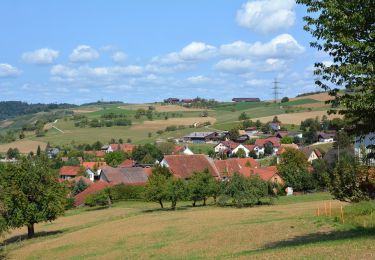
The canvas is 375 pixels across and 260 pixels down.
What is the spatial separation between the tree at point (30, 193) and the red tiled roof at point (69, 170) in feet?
242

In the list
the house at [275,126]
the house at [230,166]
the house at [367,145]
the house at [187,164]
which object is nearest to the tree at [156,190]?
the house at [187,164]

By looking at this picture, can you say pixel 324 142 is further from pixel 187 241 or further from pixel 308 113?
pixel 187 241

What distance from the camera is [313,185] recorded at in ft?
289

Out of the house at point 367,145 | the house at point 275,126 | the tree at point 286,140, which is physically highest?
the house at point 367,145

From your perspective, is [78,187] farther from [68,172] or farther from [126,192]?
[68,172]

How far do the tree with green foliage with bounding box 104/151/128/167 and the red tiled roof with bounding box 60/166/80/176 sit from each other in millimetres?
16637

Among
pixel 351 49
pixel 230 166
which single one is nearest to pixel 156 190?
pixel 230 166

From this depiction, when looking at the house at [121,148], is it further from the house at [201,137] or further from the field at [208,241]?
the field at [208,241]

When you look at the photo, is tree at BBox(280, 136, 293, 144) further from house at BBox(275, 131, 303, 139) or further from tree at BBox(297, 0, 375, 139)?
tree at BBox(297, 0, 375, 139)

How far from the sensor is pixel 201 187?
7131cm

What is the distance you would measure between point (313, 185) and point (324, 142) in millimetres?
67571

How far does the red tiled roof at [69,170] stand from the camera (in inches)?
5024

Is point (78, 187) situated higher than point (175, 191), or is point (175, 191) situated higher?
point (175, 191)

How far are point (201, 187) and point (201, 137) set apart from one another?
11371 cm
